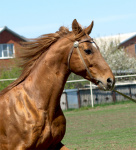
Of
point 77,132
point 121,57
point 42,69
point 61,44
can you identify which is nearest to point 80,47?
point 61,44

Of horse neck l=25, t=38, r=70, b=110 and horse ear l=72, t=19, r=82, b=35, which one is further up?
horse ear l=72, t=19, r=82, b=35

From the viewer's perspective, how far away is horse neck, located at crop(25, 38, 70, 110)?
3.91 meters

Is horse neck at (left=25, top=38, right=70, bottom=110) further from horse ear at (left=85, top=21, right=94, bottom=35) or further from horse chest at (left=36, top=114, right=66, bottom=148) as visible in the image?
horse ear at (left=85, top=21, right=94, bottom=35)

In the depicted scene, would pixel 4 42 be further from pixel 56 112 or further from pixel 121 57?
pixel 56 112

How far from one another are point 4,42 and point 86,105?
17206 mm

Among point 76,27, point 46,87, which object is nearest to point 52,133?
point 46,87

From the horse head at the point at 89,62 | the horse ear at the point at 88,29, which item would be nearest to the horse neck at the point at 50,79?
the horse head at the point at 89,62

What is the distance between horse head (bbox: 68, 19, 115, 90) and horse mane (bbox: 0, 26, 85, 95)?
12.1 inches

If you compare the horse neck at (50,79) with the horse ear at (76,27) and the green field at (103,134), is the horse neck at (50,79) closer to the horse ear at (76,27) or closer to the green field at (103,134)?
the horse ear at (76,27)

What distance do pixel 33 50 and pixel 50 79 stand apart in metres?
0.54

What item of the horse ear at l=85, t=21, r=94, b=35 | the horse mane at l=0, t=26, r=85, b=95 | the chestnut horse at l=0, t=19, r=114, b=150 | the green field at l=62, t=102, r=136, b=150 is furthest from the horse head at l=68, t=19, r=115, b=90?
the green field at l=62, t=102, r=136, b=150

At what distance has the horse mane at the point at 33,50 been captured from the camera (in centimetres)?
417

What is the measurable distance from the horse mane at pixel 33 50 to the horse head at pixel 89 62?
1.00 ft

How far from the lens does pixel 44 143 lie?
12.1 ft
